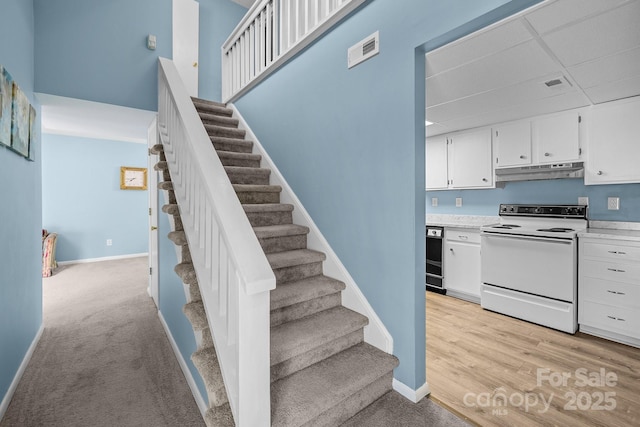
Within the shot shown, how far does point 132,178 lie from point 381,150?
6226 mm

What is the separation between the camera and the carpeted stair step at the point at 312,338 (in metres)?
1.56

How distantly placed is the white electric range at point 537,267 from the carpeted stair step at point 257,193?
2346 mm

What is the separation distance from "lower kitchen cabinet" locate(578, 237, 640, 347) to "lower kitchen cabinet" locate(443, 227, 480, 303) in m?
0.94

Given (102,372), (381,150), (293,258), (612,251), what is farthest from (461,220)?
(102,372)

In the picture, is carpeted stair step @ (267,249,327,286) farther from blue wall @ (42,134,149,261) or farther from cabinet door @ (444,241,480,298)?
blue wall @ (42,134,149,261)

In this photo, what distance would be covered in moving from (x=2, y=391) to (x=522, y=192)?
495 cm

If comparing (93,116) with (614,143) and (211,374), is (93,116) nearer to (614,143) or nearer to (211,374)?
(211,374)

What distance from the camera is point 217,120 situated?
357cm

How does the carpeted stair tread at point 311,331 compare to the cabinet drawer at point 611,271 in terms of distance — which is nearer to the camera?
the carpeted stair tread at point 311,331

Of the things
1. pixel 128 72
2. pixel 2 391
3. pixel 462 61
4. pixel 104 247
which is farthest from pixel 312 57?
pixel 104 247

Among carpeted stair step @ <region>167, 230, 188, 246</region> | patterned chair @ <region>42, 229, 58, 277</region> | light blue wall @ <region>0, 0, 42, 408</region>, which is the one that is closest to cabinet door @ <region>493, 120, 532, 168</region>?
carpeted stair step @ <region>167, 230, 188, 246</region>

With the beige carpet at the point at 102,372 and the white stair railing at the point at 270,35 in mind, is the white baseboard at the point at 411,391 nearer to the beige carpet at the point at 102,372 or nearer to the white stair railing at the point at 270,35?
the beige carpet at the point at 102,372

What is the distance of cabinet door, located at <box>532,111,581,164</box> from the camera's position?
2.95 m

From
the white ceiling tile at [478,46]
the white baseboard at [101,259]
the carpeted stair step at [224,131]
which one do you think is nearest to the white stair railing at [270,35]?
the carpeted stair step at [224,131]
